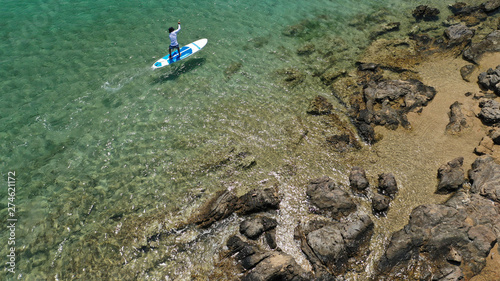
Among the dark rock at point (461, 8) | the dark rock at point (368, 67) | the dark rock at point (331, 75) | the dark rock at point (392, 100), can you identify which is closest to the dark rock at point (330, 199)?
the dark rock at point (392, 100)

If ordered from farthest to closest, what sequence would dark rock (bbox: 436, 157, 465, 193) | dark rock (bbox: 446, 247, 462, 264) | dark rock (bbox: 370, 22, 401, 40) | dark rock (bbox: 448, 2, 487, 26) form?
dark rock (bbox: 448, 2, 487, 26) → dark rock (bbox: 370, 22, 401, 40) → dark rock (bbox: 436, 157, 465, 193) → dark rock (bbox: 446, 247, 462, 264)

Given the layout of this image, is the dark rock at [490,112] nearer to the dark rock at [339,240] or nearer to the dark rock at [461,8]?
the dark rock at [339,240]

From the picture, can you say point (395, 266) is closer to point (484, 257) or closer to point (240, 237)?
point (484, 257)

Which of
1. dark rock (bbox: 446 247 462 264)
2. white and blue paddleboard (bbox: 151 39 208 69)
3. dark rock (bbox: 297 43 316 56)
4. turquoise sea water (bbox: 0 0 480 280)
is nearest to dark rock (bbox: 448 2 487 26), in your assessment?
turquoise sea water (bbox: 0 0 480 280)

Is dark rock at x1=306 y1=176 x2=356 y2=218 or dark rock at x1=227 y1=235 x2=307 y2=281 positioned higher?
dark rock at x1=306 y1=176 x2=356 y2=218

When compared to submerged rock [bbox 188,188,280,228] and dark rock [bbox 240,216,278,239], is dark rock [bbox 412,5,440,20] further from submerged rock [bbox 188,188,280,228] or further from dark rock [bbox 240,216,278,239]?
dark rock [bbox 240,216,278,239]

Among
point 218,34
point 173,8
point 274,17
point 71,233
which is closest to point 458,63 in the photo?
point 274,17
